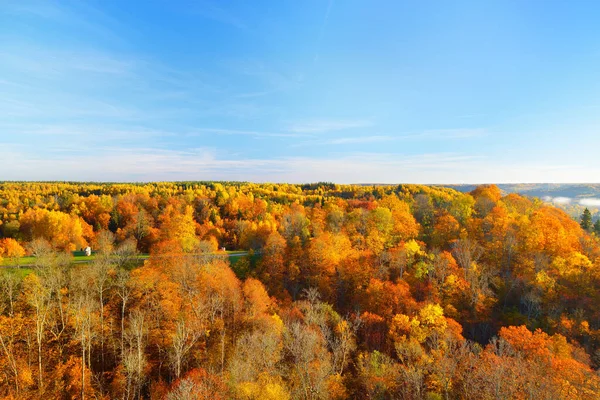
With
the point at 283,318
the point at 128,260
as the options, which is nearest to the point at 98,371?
the point at 128,260

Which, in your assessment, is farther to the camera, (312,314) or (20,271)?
(20,271)

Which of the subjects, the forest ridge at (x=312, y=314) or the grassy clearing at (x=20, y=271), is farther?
the grassy clearing at (x=20, y=271)

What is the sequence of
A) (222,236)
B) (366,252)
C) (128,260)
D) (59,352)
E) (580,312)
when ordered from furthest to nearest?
(222,236)
(366,252)
(128,260)
(580,312)
(59,352)

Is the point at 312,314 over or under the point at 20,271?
under

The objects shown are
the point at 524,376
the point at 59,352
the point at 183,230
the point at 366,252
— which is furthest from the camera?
the point at 183,230

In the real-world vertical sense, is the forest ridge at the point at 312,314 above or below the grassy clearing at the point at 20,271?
below

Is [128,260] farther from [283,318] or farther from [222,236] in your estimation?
[222,236]

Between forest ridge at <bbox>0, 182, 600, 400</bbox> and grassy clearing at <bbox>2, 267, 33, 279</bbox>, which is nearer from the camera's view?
forest ridge at <bbox>0, 182, 600, 400</bbox>

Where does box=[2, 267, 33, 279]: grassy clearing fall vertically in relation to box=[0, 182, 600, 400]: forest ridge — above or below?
above
